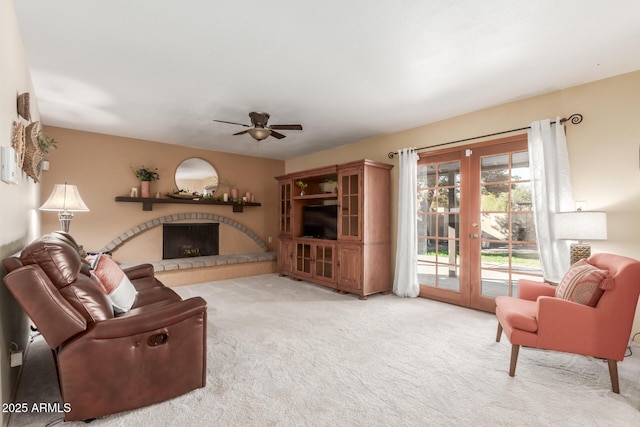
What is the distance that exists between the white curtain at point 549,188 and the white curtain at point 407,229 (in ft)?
4.76

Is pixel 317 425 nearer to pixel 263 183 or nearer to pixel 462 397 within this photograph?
pixel 462 397

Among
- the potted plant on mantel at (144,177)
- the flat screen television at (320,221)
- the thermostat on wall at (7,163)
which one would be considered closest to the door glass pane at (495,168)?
the flat screen television at (320,221)

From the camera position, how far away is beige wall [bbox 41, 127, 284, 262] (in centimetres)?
470

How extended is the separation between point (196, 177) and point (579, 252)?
19.1 feet

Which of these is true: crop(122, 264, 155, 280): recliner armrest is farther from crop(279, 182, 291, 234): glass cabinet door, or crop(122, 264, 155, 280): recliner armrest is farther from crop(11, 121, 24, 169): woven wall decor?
crop(279, 182, 291, 234): glass cabinet door

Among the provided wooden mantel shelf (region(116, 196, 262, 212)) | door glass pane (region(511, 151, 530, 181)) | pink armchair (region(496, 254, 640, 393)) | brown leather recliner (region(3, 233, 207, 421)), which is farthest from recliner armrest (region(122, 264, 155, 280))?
door glass pane (region(511, 151, 530, 181))

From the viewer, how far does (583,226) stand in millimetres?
2604

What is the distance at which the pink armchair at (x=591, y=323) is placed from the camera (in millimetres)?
2039

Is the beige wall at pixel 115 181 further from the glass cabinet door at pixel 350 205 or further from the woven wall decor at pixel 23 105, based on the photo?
the woven wall decor at pixel 23 105

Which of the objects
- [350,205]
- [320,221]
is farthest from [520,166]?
[320,221]

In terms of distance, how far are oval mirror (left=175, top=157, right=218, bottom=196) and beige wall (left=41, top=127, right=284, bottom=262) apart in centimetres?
10

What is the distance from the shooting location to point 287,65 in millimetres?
2752

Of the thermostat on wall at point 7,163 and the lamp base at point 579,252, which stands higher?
the thermostat on wall at point 7,163

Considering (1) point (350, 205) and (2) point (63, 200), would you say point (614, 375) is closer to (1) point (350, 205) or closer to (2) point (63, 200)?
(1) point (350, 205)
